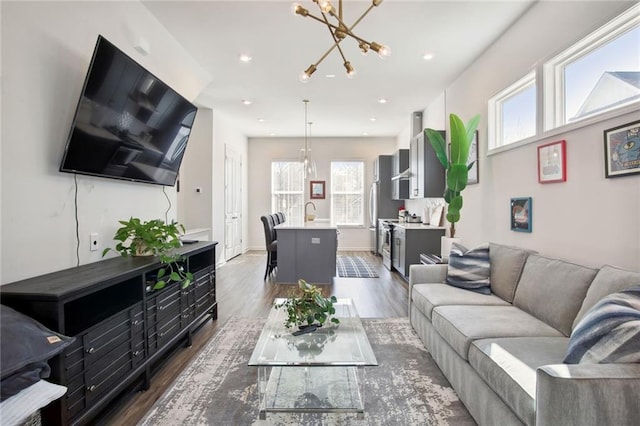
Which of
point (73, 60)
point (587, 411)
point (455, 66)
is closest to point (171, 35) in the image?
point (73, 60)

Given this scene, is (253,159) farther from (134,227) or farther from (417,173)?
(134,227)

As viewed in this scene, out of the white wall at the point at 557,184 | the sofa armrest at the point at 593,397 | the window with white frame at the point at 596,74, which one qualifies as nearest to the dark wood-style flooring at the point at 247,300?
the white wall at the point at 557,184

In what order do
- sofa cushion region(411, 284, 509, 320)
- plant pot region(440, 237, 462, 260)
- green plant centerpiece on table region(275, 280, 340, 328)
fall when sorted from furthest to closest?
plant pot region(440, 237, 462, 260) < sofa cushion region(411, 284, 509, 320) < green plant centerpiece on table region(275, 280, 340, 328)

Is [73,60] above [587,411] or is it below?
above

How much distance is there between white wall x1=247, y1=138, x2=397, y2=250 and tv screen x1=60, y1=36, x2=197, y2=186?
17.2 feet

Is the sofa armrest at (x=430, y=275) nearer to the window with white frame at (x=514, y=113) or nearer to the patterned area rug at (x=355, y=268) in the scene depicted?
the window with white frame at (x=514, y=113)

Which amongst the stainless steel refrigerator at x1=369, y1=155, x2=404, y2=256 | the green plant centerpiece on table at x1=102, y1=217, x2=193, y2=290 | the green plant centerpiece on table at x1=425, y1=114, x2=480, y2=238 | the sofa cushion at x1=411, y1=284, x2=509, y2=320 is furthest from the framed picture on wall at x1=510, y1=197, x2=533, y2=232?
the stainless steel refrigerator at x1=369, y1=155, x2=404, y2=256

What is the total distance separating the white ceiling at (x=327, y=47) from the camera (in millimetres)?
2840

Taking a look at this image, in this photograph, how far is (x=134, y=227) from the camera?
7.79 feet

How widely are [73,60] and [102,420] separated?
2266mm

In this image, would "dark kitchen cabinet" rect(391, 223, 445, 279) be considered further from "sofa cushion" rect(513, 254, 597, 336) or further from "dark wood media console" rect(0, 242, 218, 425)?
"dark wood media console" rect(0, 242, 218, 425)

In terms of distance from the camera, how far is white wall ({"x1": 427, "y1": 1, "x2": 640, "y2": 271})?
1966 millimetres

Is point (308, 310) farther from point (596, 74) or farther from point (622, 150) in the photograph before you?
point (596, 74)

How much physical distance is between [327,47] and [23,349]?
11.7 ft
